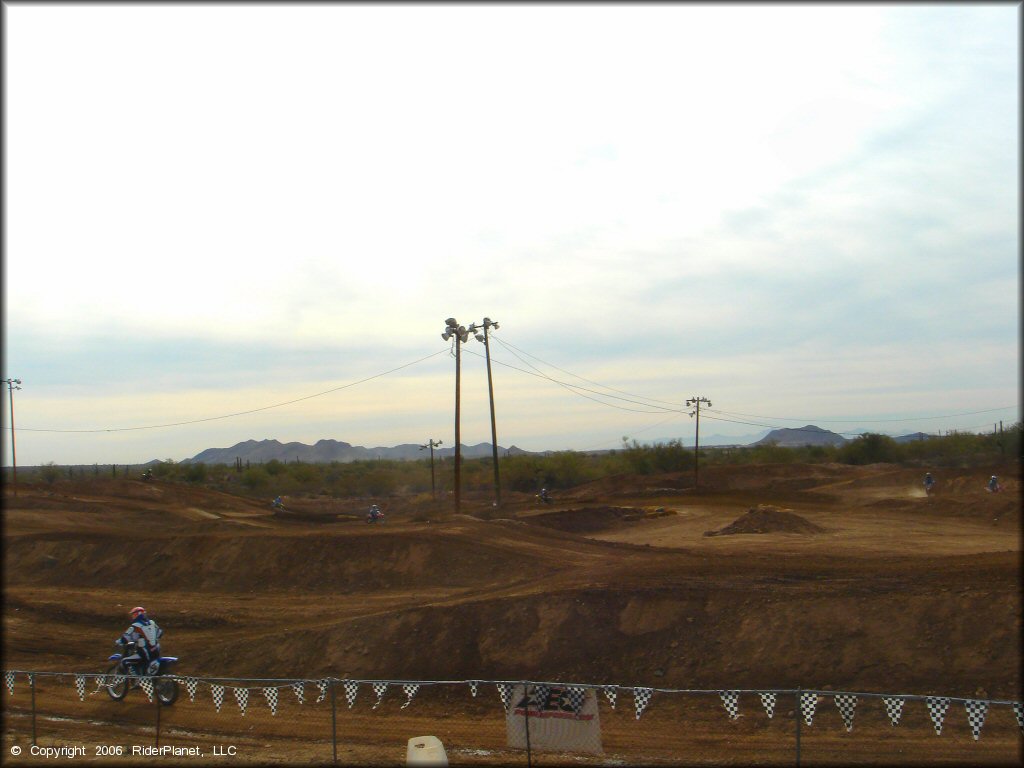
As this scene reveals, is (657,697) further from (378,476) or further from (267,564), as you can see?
(378,476)

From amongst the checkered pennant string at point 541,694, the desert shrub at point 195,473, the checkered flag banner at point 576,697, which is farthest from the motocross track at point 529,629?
the desert shrub at point 195,473

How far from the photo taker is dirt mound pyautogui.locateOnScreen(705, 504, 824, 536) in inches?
1517

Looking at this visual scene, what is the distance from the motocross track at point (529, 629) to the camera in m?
13.5

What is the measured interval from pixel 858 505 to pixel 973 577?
36.4 meters

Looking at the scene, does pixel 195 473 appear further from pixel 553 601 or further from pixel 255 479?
pixel 553 601

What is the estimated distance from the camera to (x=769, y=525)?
38938mm

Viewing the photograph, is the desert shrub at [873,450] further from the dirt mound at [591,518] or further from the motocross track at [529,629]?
the motocross track at [529,629]

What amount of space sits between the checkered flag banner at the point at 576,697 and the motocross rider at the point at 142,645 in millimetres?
9947

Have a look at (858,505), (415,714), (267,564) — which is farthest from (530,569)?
(858,505)

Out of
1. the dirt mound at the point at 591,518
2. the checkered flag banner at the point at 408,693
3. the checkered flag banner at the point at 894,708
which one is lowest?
the dirt mound at the point at 591,518

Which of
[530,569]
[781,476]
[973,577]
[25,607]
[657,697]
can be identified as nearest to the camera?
[657,697]

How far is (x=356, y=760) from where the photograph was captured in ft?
41.2

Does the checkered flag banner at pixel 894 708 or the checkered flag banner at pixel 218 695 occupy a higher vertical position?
the checkered flag banner at pixel 894 708

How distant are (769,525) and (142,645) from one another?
3039 cm
